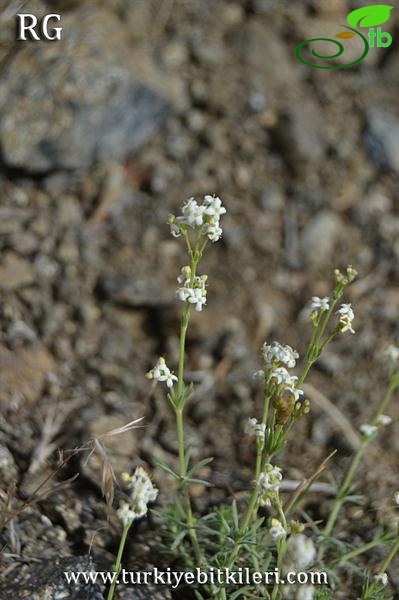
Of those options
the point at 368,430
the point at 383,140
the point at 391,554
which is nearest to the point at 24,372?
the point at 368,430

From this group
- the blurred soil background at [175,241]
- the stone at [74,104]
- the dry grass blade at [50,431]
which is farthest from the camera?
the stone at [74,104]

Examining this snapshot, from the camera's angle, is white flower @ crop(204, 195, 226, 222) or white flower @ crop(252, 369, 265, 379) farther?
white flower @ crop(252, 369, 265, 379)

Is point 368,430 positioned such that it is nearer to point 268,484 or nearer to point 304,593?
point 268,484

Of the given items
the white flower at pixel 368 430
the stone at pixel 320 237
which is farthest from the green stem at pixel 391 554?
the stone at pixel 320 237

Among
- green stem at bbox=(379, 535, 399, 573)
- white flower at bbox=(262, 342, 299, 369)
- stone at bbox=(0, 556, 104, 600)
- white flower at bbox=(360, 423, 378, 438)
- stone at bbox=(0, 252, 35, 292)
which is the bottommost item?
stone at bbox=(0, 556, 104, 600)

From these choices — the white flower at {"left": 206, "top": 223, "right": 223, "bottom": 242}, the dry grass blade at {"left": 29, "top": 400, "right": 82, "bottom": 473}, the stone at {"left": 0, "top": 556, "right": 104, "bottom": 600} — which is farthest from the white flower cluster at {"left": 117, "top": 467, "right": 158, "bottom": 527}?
the dry grass blade at {"left": 29, "top": 400, "right": 82, "bottom": 473}

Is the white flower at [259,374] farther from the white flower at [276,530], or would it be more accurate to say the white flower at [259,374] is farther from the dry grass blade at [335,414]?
the dry grass blade at [335,414]

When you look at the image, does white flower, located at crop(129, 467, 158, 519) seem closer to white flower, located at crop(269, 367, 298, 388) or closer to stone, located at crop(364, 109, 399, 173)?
white flower, located at crop(269, 367, 298, 388)
